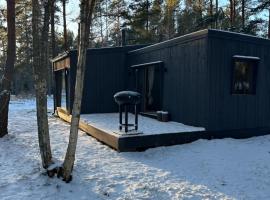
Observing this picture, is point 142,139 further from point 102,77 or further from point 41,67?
point 102,77


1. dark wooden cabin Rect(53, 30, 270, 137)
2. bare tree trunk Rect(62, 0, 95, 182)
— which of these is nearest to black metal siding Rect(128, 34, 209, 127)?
dark wooden cabin Rect(53, 30, 270, 137)

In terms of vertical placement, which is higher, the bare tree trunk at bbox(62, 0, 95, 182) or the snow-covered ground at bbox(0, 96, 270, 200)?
the bare tree trunk at bbox(62, 0, 95, 182)

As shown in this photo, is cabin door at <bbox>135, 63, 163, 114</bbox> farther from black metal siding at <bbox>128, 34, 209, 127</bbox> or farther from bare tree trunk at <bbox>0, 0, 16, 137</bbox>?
bare tree trunk at <bbox>0, 0, 16, 137</bbox>

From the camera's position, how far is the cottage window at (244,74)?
29.6 feet

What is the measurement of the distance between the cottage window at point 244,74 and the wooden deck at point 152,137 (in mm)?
1098

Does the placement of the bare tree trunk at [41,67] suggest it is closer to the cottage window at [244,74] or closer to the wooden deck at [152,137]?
the wooden deck at [152,137]

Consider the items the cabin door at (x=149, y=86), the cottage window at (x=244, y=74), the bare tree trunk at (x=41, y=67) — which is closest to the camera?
the bare tree trunk at (x=41, y=67)

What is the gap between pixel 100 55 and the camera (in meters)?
12.8

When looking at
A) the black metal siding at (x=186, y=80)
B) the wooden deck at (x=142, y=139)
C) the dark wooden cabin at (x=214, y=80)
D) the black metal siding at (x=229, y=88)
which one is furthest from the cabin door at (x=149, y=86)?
the wooden deck at (x=142, y=139)

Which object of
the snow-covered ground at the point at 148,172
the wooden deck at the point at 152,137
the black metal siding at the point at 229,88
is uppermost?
the black metal siding at the point at 229,88

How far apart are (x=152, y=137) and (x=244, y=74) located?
11.0 ft

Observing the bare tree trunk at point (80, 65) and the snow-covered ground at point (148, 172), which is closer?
the snow-covered ground at point (148, 172)

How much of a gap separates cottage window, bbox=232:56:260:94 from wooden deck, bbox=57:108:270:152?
1.10 metres

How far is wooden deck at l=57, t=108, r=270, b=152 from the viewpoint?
7.41 meters
